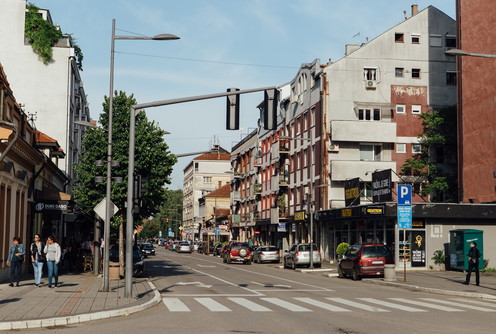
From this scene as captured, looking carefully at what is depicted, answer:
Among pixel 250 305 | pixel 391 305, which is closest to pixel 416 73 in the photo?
pixel 391 305

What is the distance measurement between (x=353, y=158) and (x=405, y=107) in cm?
604

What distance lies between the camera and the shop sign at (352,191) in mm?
45225

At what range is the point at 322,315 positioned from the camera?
15.3 m

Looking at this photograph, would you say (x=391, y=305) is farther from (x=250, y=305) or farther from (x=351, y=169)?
(x=351, y=169)

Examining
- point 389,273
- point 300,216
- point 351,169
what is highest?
point 351,169

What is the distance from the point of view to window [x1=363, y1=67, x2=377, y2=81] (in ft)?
174

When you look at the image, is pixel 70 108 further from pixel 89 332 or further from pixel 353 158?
pixel 89 332

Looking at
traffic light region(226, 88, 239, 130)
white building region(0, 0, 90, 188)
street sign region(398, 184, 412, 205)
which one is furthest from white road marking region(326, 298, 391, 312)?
white building region(0, 0, 90, 188)

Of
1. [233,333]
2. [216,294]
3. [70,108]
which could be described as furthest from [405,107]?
[233,333]

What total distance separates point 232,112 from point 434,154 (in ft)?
125

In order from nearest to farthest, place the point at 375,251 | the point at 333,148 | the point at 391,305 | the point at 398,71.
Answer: the point at 391,305 < the point at 375,251 < the point at 333,148 < the point at 398,71

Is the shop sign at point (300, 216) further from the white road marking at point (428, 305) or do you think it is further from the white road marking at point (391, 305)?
the white road marking at point (391, 305)

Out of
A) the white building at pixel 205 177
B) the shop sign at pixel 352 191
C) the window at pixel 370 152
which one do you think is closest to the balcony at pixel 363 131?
the window at pixel 370 152

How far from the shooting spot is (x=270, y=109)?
56.9ft
